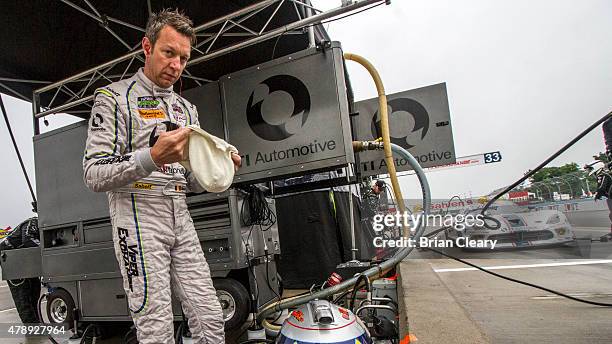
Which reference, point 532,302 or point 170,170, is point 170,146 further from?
point 532,302

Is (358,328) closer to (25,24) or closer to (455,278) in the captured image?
(455,278)

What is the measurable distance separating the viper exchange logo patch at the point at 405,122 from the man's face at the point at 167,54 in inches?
154

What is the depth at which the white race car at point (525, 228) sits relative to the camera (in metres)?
5.02

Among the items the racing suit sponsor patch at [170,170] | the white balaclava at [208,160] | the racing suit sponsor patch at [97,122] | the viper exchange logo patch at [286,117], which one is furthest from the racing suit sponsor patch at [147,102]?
the viper exchange logo patch at [286,117]

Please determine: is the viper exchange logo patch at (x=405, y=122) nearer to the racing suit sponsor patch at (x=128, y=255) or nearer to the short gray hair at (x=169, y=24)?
the short gray hair at (x=169, y=24)

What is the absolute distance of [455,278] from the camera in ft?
13.1

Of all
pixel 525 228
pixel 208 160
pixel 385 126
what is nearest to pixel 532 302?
pixel 385 126

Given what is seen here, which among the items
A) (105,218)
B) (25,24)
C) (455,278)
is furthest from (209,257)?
(25,24)

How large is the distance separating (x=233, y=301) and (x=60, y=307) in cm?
187

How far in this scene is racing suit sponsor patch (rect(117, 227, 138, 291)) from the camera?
1096 millimetres

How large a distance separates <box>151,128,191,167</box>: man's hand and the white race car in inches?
236

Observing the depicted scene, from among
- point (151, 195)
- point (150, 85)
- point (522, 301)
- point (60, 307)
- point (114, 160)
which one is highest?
point (150, 85)

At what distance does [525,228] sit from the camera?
5.32 metres

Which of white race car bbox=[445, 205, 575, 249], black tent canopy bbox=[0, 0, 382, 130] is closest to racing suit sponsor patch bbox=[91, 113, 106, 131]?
black tent canopy bbox=[0, 0, 382, 130]
